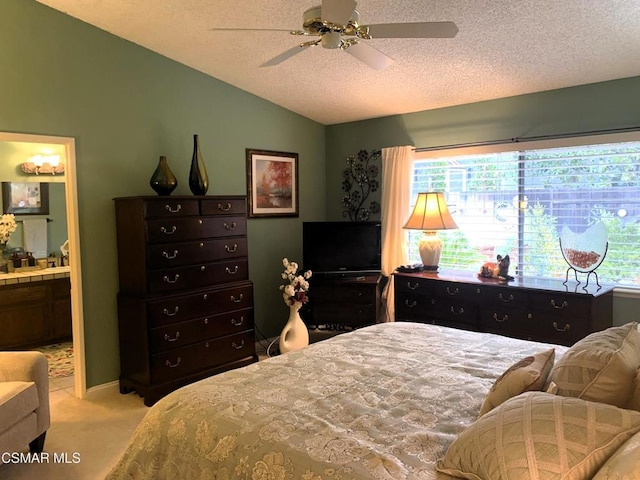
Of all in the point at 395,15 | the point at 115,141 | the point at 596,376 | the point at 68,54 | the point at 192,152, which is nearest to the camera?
the point at 596,376

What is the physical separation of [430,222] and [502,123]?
1078mm

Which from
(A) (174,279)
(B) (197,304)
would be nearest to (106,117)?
(A) (174,279)

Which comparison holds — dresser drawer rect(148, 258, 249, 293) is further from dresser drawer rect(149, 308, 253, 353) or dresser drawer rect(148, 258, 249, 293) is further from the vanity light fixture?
the vanity light fixture

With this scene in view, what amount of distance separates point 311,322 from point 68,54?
3.12 m

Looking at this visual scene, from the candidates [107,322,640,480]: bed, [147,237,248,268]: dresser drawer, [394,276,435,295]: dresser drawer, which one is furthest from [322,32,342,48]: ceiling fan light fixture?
[394,276,435,295]: dresser drawer

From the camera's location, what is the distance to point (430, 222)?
4402mm

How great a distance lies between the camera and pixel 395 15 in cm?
313

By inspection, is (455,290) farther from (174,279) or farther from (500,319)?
(174,279)

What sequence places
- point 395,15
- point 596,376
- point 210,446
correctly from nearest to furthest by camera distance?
point 596,376 < point 210,446 < point 395,15

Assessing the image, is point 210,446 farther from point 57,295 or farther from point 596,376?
point 57,295

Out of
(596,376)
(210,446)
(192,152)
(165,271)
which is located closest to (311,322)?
(165,271)

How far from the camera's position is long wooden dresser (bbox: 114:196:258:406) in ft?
12.1

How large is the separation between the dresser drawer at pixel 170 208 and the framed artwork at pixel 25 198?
271 cm

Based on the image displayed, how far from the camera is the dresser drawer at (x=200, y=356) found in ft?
12.3
